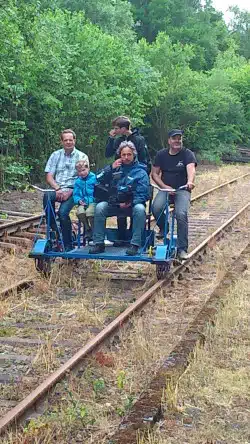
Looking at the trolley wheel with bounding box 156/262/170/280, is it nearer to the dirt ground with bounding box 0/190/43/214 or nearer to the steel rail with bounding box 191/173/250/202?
the dirt ground with bounding box 0/190/43/214

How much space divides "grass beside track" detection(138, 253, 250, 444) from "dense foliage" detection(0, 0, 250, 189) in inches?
368

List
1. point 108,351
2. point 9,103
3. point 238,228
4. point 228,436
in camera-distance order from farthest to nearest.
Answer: point 9,103
point 238,228
point 108,351
point 228,436

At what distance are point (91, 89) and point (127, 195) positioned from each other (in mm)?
12941

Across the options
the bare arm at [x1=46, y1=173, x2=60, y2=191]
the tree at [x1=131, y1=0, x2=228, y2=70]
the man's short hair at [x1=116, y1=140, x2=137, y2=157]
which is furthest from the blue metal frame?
the tree at [x1=131, y1=0, x2=228, y2=70]

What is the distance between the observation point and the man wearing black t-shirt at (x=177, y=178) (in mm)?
8156

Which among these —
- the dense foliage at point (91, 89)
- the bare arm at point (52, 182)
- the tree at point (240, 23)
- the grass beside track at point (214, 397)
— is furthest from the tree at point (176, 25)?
the grass beside track at point (214, 397)

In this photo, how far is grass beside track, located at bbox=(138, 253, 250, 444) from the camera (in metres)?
3.93

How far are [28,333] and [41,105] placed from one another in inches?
518

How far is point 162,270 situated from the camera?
25.1ft

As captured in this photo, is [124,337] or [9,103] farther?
[9,103]

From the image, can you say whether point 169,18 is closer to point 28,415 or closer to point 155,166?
point 155,166

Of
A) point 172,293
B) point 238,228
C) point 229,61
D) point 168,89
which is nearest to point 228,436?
point 172,293

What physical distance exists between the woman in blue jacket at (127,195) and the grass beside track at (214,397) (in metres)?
1.88

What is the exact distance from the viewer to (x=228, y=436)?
3.94 meters
